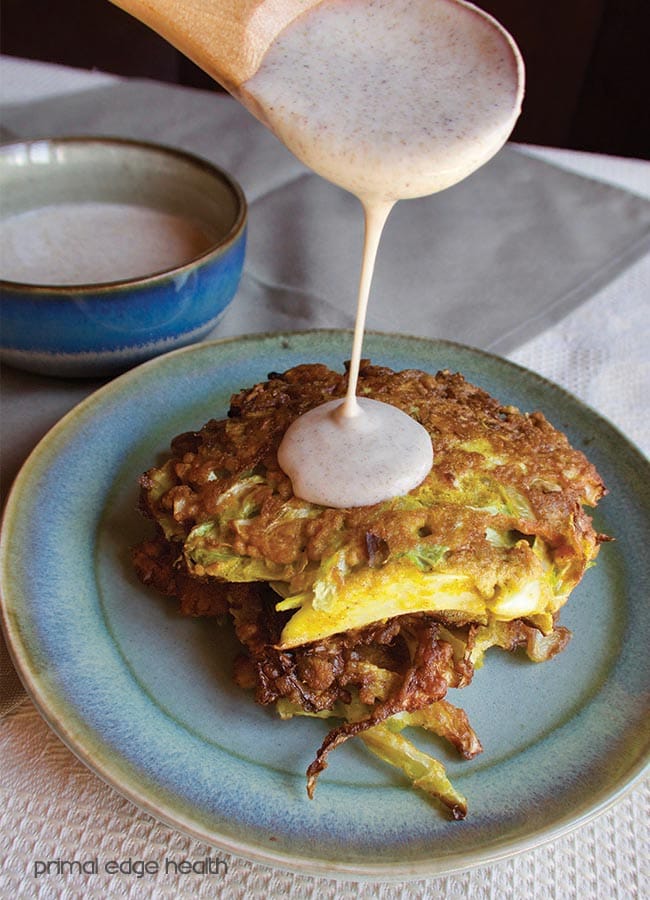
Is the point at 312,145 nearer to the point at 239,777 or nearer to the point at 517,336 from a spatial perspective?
the point at 239,777

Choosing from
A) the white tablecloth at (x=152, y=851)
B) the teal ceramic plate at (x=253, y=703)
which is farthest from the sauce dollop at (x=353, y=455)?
the white tablecloth at (x=152, y=851)

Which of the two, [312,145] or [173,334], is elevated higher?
[312,145]

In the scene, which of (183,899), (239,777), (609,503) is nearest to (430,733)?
(239,777)

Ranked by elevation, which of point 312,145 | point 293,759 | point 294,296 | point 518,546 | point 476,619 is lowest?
point 294,296

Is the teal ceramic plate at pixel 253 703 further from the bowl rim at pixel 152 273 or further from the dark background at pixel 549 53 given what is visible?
the dark background at pixel 549 53

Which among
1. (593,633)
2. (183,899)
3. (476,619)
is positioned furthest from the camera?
(593,633)

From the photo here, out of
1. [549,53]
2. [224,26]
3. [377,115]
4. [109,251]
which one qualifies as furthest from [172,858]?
[549,53]

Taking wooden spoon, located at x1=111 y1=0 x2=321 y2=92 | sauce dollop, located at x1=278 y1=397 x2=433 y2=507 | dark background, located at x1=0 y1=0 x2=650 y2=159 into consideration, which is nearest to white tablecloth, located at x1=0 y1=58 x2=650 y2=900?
sauce dollop, located at x1=278 y1=397 x2=433 y2=507

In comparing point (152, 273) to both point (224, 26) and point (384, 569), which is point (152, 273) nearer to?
point (224, 26)
